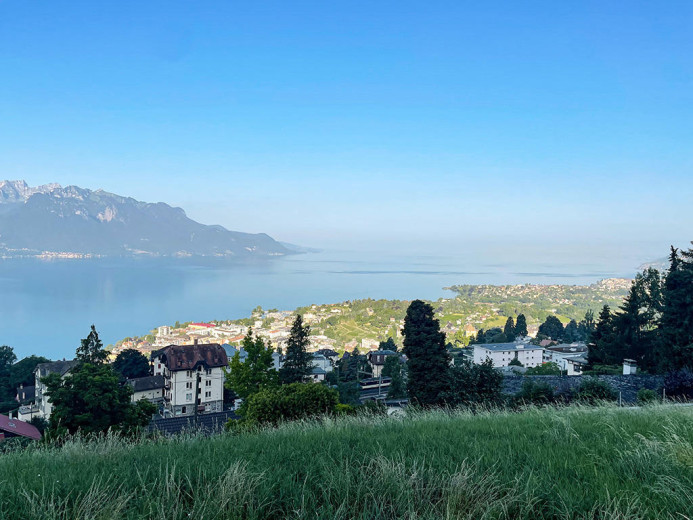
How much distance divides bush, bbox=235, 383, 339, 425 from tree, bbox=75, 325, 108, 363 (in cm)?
1844

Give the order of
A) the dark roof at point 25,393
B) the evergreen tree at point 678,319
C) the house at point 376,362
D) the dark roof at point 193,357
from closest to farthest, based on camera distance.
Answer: the evergreen tree at point 678,319
the dark roof at point 193,357
the dark roof at point 25,393
the house at point 376,362

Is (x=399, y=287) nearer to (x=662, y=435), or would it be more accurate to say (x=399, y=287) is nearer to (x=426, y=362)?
(x=426, y=362)


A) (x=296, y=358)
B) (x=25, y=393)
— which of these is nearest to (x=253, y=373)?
(x=296, y=358)

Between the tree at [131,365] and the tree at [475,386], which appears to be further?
the tree at [131,365]

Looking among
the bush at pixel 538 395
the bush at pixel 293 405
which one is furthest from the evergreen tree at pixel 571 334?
the bush at pixel 293 405

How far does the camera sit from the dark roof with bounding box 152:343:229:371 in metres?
33.2

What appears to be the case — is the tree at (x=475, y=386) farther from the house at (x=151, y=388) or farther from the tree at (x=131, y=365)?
the tree at (x=131, y=365)

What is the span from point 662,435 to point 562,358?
53754 millimetres

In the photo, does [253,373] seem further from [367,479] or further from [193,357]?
[367,479]

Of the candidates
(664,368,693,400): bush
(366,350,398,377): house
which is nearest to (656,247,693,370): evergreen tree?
(664,368,693,400): bush

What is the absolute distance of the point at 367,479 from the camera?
2600mm

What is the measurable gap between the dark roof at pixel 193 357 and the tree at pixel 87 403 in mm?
22417

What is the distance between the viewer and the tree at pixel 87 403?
36.1 ft

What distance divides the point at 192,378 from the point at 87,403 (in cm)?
2386
